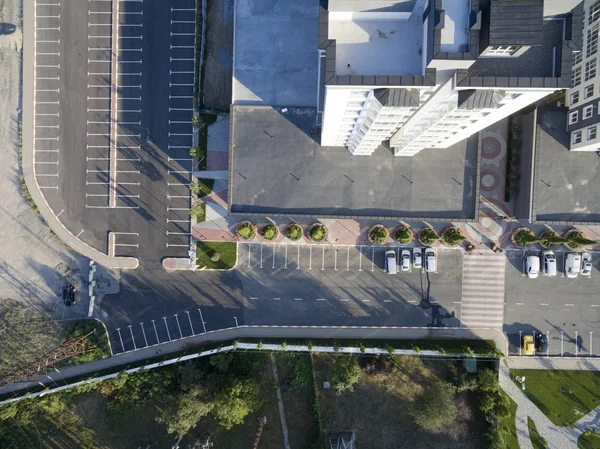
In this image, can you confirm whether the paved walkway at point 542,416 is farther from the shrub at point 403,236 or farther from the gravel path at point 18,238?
the gravel path at point 18,238

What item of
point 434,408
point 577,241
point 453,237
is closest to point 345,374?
point 434,408

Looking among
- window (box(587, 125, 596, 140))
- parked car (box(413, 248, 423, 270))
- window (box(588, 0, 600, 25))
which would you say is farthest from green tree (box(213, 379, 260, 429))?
window (box(588, 0, 600, 25))

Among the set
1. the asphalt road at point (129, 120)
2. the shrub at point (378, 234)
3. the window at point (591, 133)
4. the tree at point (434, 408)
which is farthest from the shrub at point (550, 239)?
the asphalt road at point (129, 120)

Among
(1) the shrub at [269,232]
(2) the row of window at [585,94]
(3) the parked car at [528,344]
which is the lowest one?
(3) the parked car at [528,344]

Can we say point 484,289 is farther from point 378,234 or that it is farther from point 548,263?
point 378,234

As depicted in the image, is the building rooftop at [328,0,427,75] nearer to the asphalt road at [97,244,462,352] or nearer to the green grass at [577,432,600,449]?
the asphalt road at [97,244,462,352]

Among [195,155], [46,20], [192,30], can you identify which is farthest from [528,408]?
[46,20]

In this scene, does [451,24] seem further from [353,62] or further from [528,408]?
[528,408]
